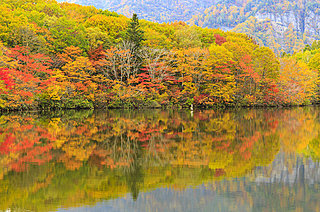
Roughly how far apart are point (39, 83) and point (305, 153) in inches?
1116

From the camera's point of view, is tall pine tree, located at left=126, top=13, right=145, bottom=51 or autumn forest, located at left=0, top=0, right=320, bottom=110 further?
tall pine tree, located at left=126, top=13, right=145, bottom=51

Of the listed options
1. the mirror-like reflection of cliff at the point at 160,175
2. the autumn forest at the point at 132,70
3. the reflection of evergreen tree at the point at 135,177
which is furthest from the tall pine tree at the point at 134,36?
the reflection of evergreen tree at the point at 135,177

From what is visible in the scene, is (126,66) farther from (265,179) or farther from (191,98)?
(265,179)

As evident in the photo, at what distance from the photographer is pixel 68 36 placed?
37.6 m

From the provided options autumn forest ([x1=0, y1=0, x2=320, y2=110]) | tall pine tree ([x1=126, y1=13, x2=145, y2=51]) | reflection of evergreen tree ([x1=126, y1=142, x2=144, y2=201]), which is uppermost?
tall pine tree ([x1=126, y1=13, x2=145, y2=51])

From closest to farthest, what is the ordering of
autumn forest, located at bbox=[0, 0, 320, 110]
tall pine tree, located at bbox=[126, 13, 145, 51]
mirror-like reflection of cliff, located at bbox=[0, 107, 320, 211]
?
mirror-like reflection of cliff, located at bbox=[0, 107, 320, 211], autumn forest, located at bbox=[0, 0, 320, 110], tall pine tree, located at bbox=[126, 13, 145, 51]

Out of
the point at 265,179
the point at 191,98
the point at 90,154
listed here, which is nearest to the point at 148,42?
the point at 191,98

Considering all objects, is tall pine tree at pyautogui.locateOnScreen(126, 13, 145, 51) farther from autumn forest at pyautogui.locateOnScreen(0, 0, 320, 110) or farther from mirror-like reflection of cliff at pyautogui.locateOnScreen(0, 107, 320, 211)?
mirror-like reflection of cliff at pyautogui.locateOnScreen(0, 107, 320, 211)

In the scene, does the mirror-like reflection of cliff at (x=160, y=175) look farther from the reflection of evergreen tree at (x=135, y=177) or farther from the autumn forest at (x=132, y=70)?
the autumn forest at (x=132, y=70)

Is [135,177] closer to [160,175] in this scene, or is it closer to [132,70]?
[160,175]

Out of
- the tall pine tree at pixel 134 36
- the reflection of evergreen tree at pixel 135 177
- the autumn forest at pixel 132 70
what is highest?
the tall pine tree at pixel 134 36

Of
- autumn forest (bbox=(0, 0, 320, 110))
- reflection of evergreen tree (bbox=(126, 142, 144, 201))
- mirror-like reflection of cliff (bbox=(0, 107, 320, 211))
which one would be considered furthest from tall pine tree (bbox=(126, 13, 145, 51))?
reflection of evergreen tree (bbox=(126, 142, 144, 201))

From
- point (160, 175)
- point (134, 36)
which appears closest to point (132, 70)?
point (134, 36)

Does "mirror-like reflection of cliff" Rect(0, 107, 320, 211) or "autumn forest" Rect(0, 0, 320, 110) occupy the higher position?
"autumn forest" Rect(0, 0, 320, 110)
